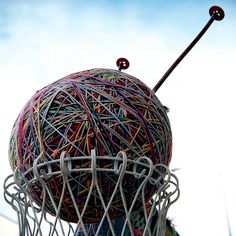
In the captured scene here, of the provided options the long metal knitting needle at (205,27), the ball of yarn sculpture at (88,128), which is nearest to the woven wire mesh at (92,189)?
the ball of yarn sculpture at (88,128)

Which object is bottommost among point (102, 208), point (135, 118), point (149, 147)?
point (102, 208)

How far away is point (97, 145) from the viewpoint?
167cm

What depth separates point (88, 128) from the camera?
1.67 meters

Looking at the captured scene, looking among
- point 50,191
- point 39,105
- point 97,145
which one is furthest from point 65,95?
point 50,191

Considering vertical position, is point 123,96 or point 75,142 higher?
point 123,96

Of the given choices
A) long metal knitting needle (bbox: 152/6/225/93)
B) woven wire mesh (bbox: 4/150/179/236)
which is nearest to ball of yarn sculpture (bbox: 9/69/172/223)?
woven wire mesh (bbox: 4/150/179/236)

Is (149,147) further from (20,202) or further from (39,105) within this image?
(20,202)

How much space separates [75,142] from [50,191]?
208 millimetres

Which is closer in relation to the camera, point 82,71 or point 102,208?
point 102,208

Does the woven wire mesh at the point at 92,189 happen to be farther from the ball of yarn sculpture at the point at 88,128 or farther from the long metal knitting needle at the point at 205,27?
the long metal knitting needle at the point at 205,27

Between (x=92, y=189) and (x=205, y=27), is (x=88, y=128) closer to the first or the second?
(x=92, y=189)

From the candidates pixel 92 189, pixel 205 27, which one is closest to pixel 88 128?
pixel 92 189

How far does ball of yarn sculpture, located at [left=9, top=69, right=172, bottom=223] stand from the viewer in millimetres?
1678

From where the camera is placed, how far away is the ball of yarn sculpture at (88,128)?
168 cm
